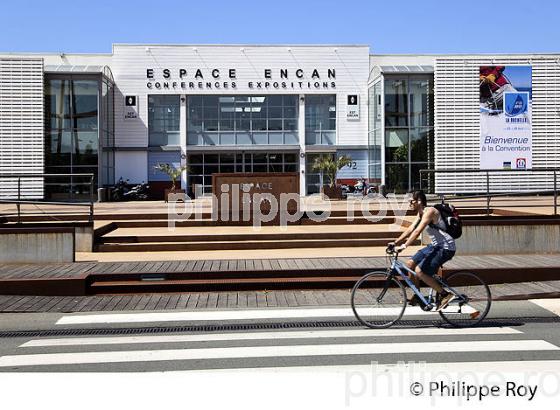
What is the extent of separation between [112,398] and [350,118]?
37.5 m

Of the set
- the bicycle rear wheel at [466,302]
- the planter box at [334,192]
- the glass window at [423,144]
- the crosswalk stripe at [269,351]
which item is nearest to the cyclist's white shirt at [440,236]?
the bicycle rear wheel at [466,302]

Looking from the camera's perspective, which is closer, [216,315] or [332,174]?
[216,315]

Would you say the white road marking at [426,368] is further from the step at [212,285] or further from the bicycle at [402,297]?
the step at [212,285]

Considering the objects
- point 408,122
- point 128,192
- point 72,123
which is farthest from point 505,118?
point 72,123

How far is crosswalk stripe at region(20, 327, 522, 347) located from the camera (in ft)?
25.7

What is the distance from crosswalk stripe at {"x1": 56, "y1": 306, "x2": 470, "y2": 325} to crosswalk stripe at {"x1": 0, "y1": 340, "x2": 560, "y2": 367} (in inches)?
75.7

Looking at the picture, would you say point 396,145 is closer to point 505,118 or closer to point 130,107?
point 505,118

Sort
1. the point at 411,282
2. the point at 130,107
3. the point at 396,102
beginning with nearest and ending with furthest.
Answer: the point at 411,282
the point at 396,102
the point at 130,107

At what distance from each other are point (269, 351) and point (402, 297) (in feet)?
6.99

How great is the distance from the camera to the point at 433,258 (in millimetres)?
8445

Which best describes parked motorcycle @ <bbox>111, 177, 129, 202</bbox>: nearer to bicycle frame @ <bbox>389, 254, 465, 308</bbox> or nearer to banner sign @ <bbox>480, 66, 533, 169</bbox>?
banner sign @ <bbox>480, 66, 533, 169</bbox>

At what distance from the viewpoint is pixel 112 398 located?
17.9 feet

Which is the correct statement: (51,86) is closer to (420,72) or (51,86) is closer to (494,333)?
(420,72)

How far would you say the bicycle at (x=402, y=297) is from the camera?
8469 mm
